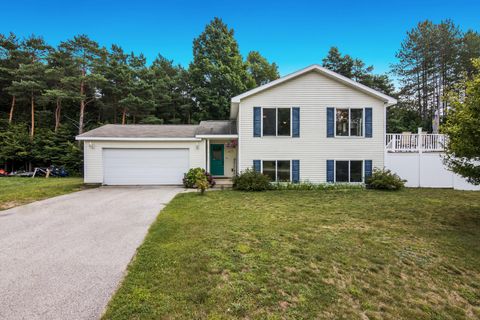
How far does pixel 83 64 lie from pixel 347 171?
77.0ft

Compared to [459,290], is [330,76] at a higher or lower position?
higher

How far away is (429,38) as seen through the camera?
23031 millimetres

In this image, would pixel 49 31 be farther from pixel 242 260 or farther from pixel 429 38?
pixel 429 38

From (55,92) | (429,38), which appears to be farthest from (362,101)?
(55,92)

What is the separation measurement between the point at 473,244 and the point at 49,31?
3215 centimetres

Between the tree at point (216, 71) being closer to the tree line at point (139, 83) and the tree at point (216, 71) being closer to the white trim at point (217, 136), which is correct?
the tree line at point (139, 83)

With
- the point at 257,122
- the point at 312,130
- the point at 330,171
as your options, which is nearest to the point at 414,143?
the point at 330,171

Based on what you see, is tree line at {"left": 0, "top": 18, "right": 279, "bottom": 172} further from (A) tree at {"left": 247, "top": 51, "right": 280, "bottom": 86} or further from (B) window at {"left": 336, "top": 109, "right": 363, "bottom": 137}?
(B) window at {"left": 336, "top": 109, "right": 363, "bottom": 137}

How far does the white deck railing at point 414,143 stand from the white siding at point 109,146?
973cm

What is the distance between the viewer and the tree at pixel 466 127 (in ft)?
18.1

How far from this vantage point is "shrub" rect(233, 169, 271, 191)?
35.0 ft

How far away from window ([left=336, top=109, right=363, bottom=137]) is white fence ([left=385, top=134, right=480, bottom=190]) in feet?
6.52

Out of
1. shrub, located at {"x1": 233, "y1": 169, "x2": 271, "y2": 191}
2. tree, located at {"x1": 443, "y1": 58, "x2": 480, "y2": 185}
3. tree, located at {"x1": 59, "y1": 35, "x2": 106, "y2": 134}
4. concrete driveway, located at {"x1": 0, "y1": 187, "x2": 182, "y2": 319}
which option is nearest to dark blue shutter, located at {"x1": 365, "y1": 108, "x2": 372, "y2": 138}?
tree, located at {"x1": 443, "y1": 58, "x2": 480, "y2": 185}

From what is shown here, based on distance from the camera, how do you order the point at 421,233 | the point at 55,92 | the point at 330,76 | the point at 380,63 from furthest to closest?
1. the point at 380,63
2. the point at 55,92
3. the point at 330,76
4. the point at 421,233
